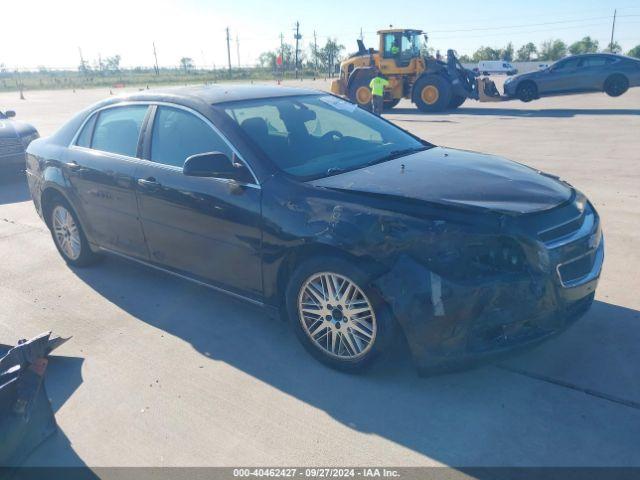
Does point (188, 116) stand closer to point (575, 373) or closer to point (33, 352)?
point (33, 352)

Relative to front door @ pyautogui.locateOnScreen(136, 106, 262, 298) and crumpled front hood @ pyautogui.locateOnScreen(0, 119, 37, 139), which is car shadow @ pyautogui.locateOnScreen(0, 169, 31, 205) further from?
front door @ pyautogui.locateOnScreen(136, 106, 262, 298)

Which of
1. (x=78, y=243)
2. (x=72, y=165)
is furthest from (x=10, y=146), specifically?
(x=72, y=165)

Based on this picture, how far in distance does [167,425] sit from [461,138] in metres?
→ 10.8

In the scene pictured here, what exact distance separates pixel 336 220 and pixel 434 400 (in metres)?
1.16

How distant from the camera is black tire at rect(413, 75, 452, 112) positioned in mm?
18203

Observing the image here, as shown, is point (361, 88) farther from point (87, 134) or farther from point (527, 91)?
point (87, 134)

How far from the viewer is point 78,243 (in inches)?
201

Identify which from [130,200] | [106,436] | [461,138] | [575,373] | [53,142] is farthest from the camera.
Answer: [461,138]

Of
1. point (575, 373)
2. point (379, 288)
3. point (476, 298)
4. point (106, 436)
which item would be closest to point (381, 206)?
point (379, 288)

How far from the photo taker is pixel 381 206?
3.02 meters

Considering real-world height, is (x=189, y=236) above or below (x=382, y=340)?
above

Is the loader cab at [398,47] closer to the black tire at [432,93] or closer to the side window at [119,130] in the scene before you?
the black tire at [432,93]

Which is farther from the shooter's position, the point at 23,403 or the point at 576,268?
the point at 576,268

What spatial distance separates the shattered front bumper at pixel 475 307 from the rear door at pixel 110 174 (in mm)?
2369
